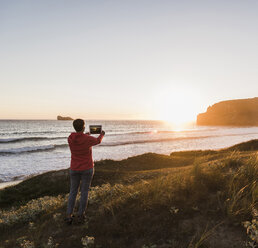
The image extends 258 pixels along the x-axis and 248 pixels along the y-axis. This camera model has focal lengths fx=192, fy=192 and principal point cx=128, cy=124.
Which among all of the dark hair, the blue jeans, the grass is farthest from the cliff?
the dark hair

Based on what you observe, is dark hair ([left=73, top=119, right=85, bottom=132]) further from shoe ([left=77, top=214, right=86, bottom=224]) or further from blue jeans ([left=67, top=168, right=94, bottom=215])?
shoe ([left=77, top=214, right=86, bottom=224])

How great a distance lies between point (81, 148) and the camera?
4133 mm

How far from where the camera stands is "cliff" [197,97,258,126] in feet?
441

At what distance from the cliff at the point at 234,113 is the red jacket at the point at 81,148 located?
14745cm

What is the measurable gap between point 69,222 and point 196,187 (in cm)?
312

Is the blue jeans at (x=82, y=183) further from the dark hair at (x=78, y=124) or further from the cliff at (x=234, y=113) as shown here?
the cliff at (x=234, y=113)

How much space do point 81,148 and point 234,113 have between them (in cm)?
15684

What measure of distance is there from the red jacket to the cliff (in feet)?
484

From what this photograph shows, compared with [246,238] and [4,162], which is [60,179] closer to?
[246,238]

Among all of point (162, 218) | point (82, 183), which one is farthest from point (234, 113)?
point (82, 183)

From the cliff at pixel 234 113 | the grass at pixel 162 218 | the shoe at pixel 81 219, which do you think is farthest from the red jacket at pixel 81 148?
the cliff at pixel 234 113

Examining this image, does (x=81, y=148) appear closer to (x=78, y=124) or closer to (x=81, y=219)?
(x=78, y=124)

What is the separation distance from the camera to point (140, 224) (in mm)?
3822

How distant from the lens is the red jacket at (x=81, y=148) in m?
4.09
